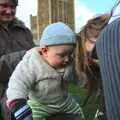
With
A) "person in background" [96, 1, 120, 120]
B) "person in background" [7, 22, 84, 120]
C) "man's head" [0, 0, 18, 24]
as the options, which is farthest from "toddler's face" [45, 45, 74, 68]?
"person in background" [96, 1, 120, 120]

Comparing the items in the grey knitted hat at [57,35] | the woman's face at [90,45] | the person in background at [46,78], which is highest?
the woman's face at [90,45]

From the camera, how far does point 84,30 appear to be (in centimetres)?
319

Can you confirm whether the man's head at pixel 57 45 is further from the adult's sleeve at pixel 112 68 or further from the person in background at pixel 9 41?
the adult's sleeve at pixel 112 68

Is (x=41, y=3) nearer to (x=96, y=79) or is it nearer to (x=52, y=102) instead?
(x=52, y=102)

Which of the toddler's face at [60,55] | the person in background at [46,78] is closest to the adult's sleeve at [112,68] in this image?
the person in background at [46,78]

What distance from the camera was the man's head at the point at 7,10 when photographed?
5.30 metres

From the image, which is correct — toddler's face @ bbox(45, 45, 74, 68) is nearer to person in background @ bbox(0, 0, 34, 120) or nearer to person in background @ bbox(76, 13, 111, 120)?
person in background @ bbox(0, 0, 34, 120)

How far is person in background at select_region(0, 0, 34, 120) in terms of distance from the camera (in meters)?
4.79

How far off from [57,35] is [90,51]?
1357 millimetres

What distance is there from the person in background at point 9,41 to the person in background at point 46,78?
0.30 meters

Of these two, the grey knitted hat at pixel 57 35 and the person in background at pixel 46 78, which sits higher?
the grey knitted hat at pixel 57 35

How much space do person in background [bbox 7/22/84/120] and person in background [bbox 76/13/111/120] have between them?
0.88 metres

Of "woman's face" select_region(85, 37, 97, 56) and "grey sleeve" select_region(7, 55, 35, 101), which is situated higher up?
"woman's face" select_region(85, 37, 97, 56)

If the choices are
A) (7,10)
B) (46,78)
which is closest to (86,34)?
(46,78)
